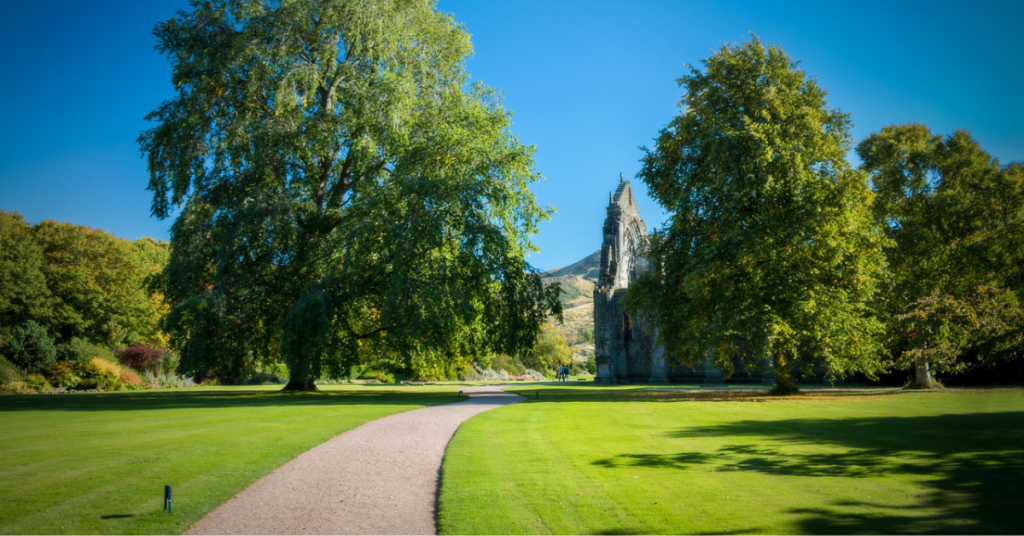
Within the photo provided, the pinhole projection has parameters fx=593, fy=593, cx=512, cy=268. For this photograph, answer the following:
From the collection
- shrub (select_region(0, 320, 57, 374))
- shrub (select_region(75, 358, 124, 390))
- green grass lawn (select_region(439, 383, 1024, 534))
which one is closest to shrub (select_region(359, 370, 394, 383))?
shrub (select_region(75, 358, 124, 390))

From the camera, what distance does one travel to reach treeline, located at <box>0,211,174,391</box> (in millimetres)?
32500

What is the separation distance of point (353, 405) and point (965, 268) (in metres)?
21.8

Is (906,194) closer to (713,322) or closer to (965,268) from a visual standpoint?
(965,268)

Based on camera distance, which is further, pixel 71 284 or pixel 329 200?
pixel 71 284

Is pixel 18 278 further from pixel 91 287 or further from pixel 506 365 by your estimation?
pixel 506 365

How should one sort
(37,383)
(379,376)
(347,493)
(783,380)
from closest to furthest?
(347,493) < (783,380) < (37,383) < (379,376)

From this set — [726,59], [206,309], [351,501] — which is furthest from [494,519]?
[726,59]

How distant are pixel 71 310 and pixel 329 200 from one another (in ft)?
80.5

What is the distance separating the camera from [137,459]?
903cm

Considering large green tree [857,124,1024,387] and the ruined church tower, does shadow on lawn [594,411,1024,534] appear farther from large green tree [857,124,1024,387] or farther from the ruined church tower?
the ruined church tower

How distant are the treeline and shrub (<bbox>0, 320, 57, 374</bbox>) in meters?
0.04

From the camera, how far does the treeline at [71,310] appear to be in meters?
32.5

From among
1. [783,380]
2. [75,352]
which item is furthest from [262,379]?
[783,380]

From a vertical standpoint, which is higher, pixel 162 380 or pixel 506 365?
pixel 162 380
